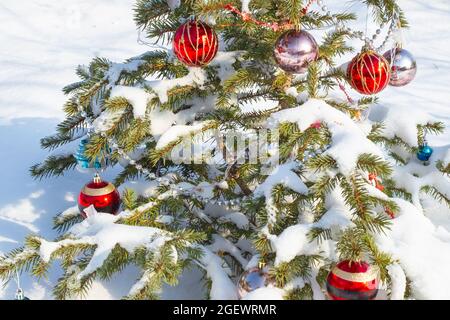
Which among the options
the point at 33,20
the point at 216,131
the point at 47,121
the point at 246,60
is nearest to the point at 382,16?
the point at 246,60

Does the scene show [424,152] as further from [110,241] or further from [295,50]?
[110,241]

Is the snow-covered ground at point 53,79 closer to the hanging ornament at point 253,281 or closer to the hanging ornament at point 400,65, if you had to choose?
the hanging ornament at point 400,65

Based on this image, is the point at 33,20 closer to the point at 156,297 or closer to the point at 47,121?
the point at 47,121

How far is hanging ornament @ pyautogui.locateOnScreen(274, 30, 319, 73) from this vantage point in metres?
2.12

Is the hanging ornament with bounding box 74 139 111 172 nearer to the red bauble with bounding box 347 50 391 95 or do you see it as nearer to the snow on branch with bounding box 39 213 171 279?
the snow on branch with bounding box 39 213 171 279

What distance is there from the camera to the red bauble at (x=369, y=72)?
2268 mm

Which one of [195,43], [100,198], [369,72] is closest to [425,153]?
[369,72]

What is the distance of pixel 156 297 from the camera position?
6.14ft

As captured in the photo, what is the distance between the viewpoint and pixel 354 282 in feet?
5.59

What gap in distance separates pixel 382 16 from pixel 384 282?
39.7 inches

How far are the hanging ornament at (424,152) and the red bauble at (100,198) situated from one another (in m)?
1.24

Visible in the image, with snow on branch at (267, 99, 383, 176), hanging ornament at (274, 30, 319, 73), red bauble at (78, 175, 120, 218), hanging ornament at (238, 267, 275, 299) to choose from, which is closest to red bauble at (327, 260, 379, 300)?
hanging ornament at (238, 267, 275, 299)

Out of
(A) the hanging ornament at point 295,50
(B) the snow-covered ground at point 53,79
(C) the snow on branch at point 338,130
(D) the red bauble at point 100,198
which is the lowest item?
(B) the snow-covered ground at point 53,79

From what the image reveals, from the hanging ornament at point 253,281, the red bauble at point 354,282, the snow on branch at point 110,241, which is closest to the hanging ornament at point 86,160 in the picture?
the snow on branch at point 110,241
